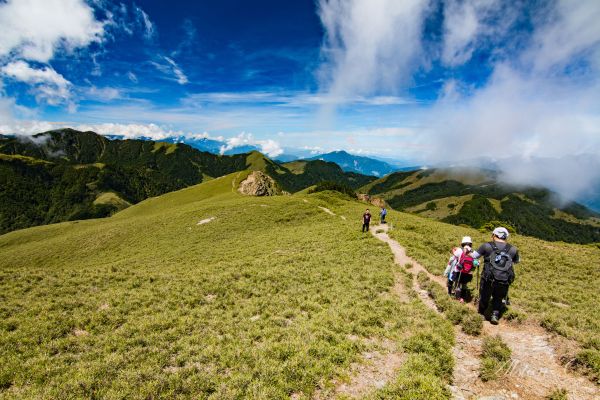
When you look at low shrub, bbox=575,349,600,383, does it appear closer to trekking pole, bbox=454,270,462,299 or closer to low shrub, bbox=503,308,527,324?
low shrub, bbox=503,308,527,324

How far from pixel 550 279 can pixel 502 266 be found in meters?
15.2

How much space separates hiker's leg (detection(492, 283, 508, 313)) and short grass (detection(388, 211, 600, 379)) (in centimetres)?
107

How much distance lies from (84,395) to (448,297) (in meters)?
15.5

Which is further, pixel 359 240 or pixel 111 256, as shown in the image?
pixel 111 256

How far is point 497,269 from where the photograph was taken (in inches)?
450

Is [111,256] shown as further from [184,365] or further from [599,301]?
[599,301]

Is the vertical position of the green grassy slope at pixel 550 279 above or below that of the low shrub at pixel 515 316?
below

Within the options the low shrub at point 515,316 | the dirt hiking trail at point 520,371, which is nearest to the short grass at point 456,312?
the dirt hiking trail at point 520,371

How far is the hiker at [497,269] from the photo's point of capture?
Answer: 448 inches

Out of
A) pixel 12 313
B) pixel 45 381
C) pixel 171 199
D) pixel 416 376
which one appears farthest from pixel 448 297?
pixel 171 199

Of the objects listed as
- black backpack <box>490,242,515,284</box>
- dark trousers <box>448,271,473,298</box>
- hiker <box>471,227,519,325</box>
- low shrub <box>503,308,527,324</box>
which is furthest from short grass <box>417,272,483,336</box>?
black backpack <box>490,242,515,284</box>

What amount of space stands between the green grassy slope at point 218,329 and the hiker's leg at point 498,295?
2234 millimetres

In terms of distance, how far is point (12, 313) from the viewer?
1491cm

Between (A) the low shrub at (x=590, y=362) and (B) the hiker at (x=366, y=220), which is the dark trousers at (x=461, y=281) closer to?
(A) the low shrub at (x=590, y=362)
